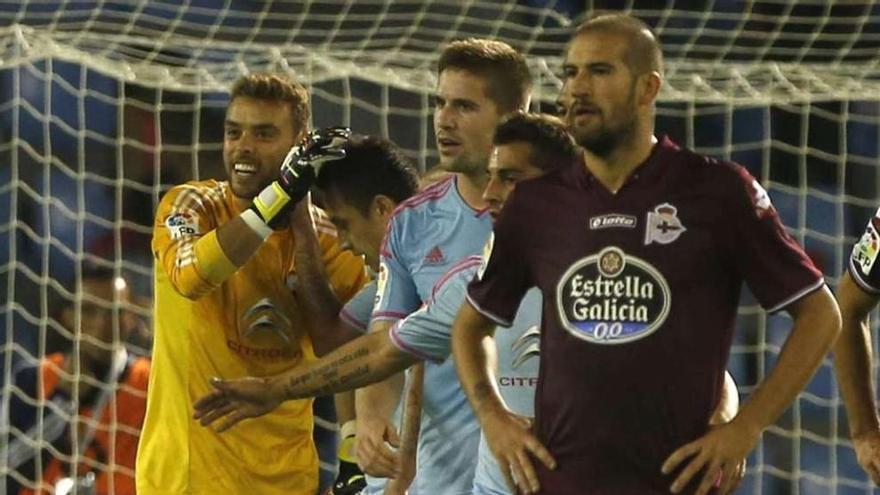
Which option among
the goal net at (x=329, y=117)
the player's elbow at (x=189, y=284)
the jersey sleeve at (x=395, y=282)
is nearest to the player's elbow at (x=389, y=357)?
the jersey sleeve at (x=395, y=282)

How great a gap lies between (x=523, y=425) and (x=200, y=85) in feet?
10.7

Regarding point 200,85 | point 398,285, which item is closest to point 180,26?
point 200,85

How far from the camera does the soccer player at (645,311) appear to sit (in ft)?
10.9

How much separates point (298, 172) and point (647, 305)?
1.52 m

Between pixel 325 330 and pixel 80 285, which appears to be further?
pixel 80 285

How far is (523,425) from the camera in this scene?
344cm

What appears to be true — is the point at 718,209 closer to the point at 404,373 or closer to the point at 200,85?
the point at 404,373

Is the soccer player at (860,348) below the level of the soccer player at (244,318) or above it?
above

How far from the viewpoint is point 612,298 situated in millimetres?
3324

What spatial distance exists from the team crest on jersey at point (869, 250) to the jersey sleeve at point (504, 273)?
0.88 metres

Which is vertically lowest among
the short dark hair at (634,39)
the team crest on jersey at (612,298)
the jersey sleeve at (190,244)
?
the jersey sleeve at (190,244)

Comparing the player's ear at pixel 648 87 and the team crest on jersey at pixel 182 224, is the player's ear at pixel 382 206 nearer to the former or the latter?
the team crest on jersey at pixel 182 224

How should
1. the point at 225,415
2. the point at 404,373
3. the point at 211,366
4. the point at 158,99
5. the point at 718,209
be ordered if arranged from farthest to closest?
the point at 158,99
the point at 211,366
the point at 404,373
the point at 225,415
the point at 718,209

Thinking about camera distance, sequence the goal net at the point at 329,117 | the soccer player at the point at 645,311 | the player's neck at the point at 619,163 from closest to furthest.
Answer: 1. the soccer player at the point at 645,311
2. the player's neck at the point at 619,163
3. the goal net at the point at 329,117
